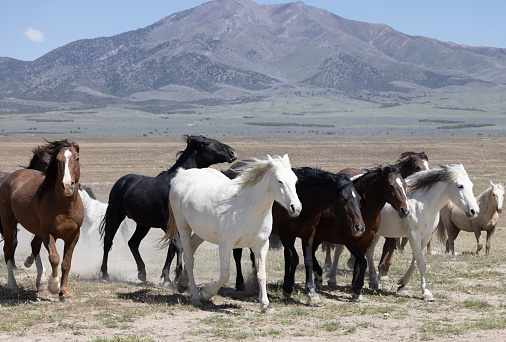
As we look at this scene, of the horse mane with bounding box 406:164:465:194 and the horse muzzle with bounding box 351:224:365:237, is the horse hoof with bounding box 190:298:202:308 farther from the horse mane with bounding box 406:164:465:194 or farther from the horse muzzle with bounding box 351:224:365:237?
the horse mane with bounding box 406:164:465:194

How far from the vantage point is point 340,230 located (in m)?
9.95

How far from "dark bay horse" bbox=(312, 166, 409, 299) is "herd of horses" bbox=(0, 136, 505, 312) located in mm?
15

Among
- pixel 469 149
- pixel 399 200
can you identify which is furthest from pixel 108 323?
pixel 469 149

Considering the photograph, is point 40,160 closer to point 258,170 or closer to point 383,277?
point 258,170

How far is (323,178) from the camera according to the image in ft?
31.3

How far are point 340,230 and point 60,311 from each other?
399cm

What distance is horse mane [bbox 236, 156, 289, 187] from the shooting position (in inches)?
337

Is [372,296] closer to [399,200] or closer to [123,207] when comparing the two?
[399,200]

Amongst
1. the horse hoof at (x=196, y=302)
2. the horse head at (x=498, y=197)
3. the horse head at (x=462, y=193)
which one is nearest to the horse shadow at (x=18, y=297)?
the horse hoof at (x=196, y=302)

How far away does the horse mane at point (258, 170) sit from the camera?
857 cm

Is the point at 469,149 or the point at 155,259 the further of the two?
the point at 469,149

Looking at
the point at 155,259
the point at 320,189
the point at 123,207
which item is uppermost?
the point at 320,189

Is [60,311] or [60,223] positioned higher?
[60,223]

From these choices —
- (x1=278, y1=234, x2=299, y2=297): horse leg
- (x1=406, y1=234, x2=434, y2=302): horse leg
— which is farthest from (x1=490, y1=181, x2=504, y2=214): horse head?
(x1=278, y1=234, x2=299, y2=297): horse leg
